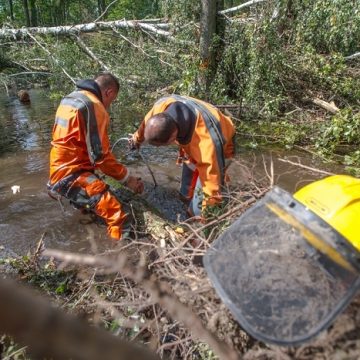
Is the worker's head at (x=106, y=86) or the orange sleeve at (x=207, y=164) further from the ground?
the worker's head at (x=106, y=86)

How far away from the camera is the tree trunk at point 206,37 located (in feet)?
26.6

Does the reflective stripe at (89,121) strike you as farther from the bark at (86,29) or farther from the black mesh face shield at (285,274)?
the bark at (86,29)

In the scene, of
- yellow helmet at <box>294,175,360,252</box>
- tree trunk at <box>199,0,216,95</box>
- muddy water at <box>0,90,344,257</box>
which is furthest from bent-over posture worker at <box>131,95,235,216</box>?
tree trunk at <box>199,0,216,95</box>

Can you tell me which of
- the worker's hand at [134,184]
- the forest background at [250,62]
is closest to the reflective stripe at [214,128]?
the worker's hand at [134,184]

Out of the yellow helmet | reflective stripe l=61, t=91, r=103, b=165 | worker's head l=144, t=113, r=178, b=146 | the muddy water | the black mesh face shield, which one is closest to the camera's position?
the black mesh face shield

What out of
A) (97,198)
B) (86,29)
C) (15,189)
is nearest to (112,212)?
(97,198)

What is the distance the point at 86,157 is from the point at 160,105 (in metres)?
1.07

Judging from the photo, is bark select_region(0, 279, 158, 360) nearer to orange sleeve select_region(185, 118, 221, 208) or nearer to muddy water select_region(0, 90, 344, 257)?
muddy water select_region(0, 90, 344, 257)

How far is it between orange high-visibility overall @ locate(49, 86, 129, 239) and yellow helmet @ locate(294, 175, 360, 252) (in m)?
2.49

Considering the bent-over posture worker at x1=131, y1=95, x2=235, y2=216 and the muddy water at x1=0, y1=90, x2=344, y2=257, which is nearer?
the bent-over posture worker at x1=131, y1=95, x2=235, y2=216

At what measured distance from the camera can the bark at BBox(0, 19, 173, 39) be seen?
898 cm

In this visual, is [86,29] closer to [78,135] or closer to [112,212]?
[78,135]

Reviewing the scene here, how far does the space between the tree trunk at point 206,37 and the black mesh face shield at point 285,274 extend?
6.92 meters

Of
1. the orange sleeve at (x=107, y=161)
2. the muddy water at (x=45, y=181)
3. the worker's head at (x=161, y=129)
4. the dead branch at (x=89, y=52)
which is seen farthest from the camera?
the dead branch at (x=89, y=52)
